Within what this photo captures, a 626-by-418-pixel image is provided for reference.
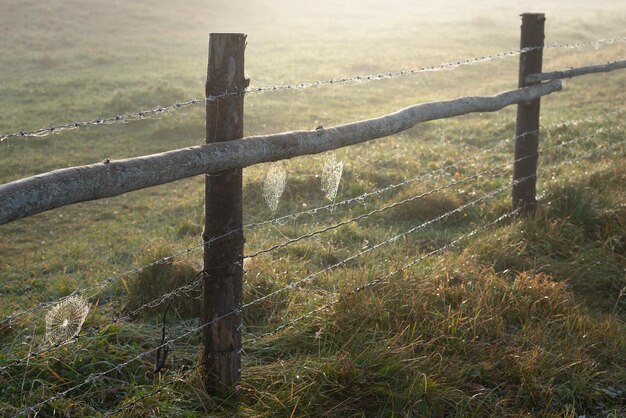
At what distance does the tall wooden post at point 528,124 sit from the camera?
620 centimetres

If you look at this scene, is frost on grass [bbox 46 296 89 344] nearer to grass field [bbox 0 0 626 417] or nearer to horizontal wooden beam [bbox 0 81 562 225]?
grass field [bbox 0 0 626 417]

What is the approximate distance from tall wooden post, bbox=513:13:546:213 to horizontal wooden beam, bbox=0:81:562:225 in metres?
2.18

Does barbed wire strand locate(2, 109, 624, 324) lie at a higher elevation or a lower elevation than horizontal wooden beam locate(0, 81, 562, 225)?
lower

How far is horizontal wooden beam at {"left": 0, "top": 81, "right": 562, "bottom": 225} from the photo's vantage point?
8.37ft

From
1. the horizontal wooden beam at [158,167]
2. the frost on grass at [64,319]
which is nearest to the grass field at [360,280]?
the frost on grass at [64,319]

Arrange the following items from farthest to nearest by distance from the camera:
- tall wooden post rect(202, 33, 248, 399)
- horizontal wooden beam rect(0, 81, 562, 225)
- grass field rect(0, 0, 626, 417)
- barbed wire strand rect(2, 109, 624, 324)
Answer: grass field rect(0, 0, 626, 417), tall wooden post rect(202, 33, 248, 399), barbed wire strand rect(2, 109, 624, 324), horizontal wooden beam rect(0, 81, 562, 225)

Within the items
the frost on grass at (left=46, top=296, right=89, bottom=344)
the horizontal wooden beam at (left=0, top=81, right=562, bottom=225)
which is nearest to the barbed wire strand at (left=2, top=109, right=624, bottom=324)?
the frost on grass at (left=46, top=296, right=89, bottom=344)

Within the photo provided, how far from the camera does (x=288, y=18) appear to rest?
1767 inches

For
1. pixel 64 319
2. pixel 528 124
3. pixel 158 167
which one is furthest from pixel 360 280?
pixel 528 124

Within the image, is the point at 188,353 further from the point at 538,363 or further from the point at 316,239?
the point at 316,239

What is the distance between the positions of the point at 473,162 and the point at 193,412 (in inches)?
Result: 298

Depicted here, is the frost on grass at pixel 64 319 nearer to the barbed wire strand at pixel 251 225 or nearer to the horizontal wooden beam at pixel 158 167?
the barbed wire strand at pixel 251 225

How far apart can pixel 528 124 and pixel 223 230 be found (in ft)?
12.6

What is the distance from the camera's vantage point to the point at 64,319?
3.73 metres
